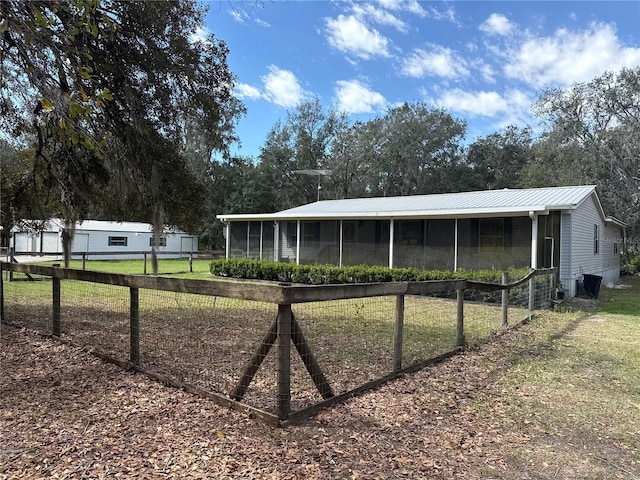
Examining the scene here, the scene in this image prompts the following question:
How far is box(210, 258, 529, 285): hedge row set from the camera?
1148cm

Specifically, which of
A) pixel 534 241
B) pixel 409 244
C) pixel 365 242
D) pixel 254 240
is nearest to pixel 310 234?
pixel 365 242

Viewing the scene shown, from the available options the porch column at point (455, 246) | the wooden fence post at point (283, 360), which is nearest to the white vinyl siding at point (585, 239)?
the porch column at point (455, 246)

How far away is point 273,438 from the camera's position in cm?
305

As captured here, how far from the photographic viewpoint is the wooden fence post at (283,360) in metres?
3.28

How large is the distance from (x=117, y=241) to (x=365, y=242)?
2065cm

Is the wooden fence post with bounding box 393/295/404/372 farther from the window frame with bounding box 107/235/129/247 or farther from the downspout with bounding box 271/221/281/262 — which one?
the window frame with bounding box 107/235/129/247

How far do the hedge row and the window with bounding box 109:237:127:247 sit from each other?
46.2 feet

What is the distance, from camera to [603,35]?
14.7 meters

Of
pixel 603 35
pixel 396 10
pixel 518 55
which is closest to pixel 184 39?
pixel 396 10

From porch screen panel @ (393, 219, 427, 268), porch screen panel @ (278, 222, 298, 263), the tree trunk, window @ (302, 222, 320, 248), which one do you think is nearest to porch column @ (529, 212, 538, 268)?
porch screen panel @ (393, 219, 427, 268)

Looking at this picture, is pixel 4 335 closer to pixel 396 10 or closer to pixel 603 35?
pixel 396 10

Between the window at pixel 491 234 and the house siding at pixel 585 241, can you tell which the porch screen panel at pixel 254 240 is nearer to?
the window at pixel 491 234

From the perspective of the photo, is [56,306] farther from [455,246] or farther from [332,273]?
[455,246]

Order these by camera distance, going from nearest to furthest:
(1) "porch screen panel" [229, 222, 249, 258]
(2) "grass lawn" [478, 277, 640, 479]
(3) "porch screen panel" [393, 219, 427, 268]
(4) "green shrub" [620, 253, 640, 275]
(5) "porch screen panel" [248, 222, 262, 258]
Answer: (2) "grass lawn" [478, 277, 640, 479], (3) "porch screen panel" [393, 219, 427, 268], (5) "porch screen panel" [248, 222, 262, 258], (1) "porch screen panel" [229, 222, 249, 258], (4) "green shrub" [620, 253, 640, 275]
